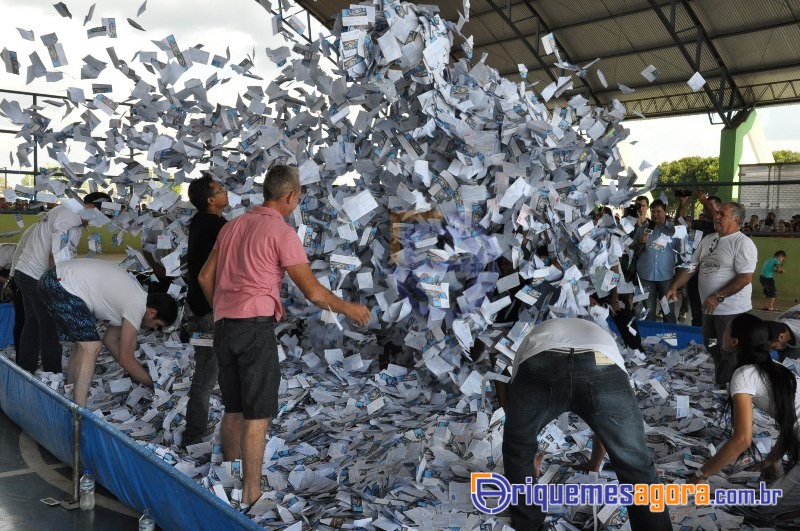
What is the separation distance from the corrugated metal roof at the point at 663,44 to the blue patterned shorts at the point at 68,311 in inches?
457

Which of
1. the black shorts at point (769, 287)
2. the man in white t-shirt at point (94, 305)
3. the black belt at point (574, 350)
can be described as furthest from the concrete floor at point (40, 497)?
the black shorts at point (769, 287)

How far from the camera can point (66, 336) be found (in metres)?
3.82

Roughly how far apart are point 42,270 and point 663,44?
13.6 metres

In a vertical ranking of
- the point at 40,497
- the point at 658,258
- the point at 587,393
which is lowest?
the point at 40,497

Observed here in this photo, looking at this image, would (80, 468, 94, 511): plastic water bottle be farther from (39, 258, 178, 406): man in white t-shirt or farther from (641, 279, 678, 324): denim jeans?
(641, 279, 678, 324): denim jeans

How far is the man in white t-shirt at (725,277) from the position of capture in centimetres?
427

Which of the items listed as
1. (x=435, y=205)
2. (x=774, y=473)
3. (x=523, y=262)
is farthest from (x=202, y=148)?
(x=774, y=473)

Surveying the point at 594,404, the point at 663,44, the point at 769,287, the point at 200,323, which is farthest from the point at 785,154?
the point at 594,404

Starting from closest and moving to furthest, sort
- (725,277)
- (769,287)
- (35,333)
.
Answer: (725,277), (35,333), (769,287)

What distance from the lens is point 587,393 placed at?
223cm

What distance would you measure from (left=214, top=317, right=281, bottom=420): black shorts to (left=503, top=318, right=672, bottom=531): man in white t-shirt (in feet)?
3.13

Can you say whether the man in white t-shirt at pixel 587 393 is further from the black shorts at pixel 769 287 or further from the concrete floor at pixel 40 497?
the black shorts at pixel 769 287

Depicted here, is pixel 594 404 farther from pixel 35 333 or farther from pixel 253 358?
pixel 35 333

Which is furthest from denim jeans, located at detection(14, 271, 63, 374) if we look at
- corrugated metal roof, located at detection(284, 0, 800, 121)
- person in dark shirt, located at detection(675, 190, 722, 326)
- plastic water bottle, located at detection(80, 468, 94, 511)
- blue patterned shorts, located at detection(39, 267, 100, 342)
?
corrugated metal roof, located at detection(284, 0, 800, 121)
